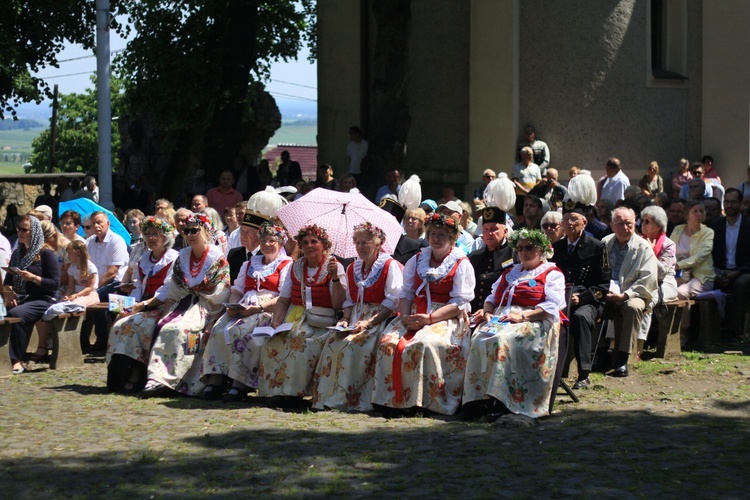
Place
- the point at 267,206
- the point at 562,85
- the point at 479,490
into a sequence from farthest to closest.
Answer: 1. the point at 562,85
2. the point at 267,206
3. the point at 479,490

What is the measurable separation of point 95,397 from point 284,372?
179 centimetres

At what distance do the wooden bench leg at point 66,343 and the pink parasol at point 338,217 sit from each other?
9.43ft

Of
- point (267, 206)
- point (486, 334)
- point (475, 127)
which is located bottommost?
point (486, 334)

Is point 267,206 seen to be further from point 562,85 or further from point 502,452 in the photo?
point 562,85

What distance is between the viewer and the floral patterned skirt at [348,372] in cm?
989

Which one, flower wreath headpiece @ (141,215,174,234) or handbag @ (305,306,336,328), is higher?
flower wreath headpiece @ (141,215,174,234)

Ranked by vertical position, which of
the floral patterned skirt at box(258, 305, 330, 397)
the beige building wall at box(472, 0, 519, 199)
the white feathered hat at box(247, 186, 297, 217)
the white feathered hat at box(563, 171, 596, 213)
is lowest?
the floral patterned skirt at box(258, 305, 330, 397)

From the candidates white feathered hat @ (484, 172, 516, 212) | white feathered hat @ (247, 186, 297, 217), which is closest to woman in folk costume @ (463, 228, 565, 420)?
white feathered hat @ (484, 172, 516, 212)

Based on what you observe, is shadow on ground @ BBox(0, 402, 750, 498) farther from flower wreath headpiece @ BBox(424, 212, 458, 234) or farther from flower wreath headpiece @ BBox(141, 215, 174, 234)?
flower wreath headpiece @ BBox(141, 215, 174, 234)

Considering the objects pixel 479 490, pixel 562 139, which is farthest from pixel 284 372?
pixel 562 139

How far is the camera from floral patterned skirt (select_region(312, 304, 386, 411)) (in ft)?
→ 32.4

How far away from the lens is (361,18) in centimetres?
2223

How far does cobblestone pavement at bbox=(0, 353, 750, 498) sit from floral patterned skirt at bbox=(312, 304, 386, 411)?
0.25 meters

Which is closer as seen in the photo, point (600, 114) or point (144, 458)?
point (144, 458)
